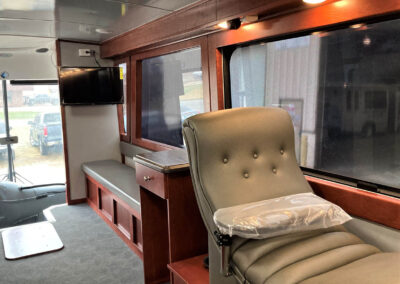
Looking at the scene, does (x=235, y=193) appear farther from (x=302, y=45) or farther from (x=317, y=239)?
(x=302, y=45)

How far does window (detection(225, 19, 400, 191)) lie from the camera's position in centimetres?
196

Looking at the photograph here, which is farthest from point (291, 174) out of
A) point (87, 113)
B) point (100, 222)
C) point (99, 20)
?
point (87, 113)

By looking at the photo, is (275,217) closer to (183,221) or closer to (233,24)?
(183,221)

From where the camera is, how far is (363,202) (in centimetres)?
197

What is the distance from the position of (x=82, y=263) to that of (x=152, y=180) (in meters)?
1.22

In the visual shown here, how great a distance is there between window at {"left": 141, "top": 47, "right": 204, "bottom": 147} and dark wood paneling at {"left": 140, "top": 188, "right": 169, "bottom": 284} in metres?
1.19

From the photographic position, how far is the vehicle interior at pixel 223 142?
1.69m

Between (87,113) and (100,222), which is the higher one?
(87,113)

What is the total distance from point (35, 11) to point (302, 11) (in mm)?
2140

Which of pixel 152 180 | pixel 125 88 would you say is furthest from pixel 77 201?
pixel 152 180

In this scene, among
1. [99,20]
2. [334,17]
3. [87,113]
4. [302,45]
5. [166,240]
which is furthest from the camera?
[87,113]

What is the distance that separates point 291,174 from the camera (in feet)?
6.56

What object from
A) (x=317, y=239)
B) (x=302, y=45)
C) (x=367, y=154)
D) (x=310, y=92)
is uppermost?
(x=302, y=45)

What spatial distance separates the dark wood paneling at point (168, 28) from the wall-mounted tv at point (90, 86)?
0.96 ft
